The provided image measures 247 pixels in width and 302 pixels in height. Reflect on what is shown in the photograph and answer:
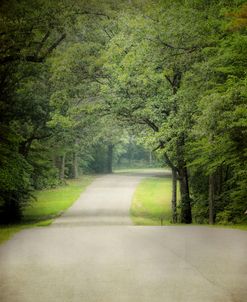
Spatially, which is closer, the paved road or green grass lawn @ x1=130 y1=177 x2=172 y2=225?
the paved road

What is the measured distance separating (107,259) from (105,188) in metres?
32.7

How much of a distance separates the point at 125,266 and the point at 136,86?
1457cm

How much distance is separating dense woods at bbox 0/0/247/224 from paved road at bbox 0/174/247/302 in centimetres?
586

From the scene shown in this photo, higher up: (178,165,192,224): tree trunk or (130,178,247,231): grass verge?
(178,165,192,224): tree trunk

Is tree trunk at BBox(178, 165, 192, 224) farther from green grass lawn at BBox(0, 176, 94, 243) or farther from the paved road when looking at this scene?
the paved road

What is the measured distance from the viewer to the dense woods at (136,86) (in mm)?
16781

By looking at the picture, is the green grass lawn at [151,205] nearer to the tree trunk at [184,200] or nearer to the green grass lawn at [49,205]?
the tree trunk at [184,200]

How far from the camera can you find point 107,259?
859 centimetres

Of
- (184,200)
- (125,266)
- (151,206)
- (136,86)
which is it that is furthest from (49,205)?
(125,266)

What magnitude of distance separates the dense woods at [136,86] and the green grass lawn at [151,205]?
1980mm

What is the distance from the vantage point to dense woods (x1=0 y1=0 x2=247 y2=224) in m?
16.8

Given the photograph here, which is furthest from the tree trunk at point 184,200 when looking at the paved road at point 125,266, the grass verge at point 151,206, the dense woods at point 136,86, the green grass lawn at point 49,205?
the paved road at point 125,266

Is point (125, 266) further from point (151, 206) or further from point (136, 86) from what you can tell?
point (151, 206)

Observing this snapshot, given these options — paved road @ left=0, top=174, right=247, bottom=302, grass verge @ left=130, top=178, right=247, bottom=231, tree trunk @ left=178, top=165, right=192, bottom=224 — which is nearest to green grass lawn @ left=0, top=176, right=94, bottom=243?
grass verge @ left=130, top=178, right=247, bottom=231
